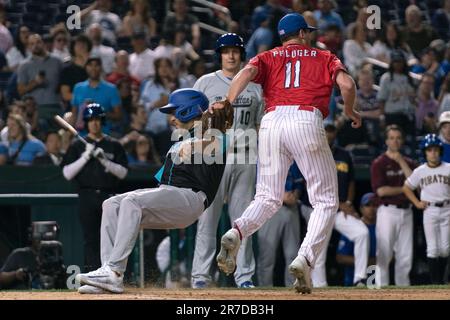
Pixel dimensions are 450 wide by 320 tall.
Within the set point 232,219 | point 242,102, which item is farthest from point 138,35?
point 232,219

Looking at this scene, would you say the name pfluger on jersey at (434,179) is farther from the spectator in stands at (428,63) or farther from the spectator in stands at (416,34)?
the spectator in stands at (416,34)

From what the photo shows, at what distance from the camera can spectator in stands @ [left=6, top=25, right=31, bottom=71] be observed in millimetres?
16078

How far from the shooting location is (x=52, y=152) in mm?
13766

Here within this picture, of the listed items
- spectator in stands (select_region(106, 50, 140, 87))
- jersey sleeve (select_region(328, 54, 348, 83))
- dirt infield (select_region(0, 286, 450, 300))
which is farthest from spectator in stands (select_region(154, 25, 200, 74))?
jersey sleeve (select_region(328, 54, 348, 83))

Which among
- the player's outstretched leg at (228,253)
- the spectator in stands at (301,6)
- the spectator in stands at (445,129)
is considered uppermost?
the spectator in stands at (301,6)

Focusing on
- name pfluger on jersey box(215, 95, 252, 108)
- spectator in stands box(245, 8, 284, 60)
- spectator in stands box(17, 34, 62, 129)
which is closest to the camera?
name pfluger on jersey box(215, 95, 252, 108)

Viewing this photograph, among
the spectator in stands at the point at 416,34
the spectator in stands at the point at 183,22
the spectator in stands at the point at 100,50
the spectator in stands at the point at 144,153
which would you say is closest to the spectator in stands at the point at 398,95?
the spectator in stands at the point at 416,34

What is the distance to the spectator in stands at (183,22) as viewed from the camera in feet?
55.1

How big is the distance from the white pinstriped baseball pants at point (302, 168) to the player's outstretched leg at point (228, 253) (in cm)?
18

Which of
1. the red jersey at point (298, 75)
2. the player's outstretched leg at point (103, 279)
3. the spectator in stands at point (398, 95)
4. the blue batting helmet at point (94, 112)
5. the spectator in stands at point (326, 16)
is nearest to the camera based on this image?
the player's outstretched leg at point (103, 279)

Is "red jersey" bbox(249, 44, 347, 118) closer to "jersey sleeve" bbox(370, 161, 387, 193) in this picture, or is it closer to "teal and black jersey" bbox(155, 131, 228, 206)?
"teal and black jersey" bbox(155, 131, 228, 206)

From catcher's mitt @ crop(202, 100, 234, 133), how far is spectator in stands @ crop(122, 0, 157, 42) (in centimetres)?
765

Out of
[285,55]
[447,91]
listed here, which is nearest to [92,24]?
[447,91]
